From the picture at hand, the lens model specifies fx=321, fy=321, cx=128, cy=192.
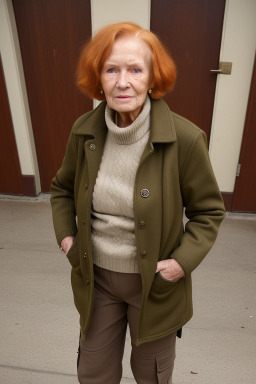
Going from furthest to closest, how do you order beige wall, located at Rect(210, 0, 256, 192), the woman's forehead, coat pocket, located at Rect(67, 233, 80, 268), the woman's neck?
beige wall, located at Rect(210, 0, 256, 192)
coat pocket, located at Rect(67, 233, 80, 268)
the woman's neck
the woman's forehead

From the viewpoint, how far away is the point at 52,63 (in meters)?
2.82

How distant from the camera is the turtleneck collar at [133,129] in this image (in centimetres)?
94

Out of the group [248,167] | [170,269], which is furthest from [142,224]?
[248,167]

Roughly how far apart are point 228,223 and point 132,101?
2.23 m

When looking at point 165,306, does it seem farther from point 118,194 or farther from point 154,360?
point 118,194

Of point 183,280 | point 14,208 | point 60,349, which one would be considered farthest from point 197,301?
point 14,208

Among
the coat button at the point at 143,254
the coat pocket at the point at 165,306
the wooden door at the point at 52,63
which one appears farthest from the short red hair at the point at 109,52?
the wooden door at the point at 52,63

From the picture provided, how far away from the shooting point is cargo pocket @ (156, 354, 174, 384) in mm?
1146

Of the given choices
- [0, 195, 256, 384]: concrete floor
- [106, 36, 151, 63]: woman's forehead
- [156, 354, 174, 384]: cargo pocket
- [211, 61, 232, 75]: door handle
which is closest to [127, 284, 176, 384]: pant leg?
[156, 354, 174, 384]: cargo pocket

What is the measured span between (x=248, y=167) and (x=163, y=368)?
215cm

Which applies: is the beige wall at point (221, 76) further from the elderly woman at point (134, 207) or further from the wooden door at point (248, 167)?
the elderly woman at point (134, 207)

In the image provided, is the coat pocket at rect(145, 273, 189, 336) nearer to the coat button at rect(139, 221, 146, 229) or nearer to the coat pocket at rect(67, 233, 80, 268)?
the coat button at rect(139, 221, 146, 229)

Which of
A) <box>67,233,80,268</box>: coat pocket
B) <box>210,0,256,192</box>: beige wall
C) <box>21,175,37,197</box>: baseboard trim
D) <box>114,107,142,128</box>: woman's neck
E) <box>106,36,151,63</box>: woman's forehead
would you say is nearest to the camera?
<box>106,36,151,63</box>: woman's forehead

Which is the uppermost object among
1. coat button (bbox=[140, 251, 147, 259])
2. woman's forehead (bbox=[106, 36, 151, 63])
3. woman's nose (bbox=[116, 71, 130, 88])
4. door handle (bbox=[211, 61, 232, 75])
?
woman's forehead (bbox=[106, 36, 151, 63])
